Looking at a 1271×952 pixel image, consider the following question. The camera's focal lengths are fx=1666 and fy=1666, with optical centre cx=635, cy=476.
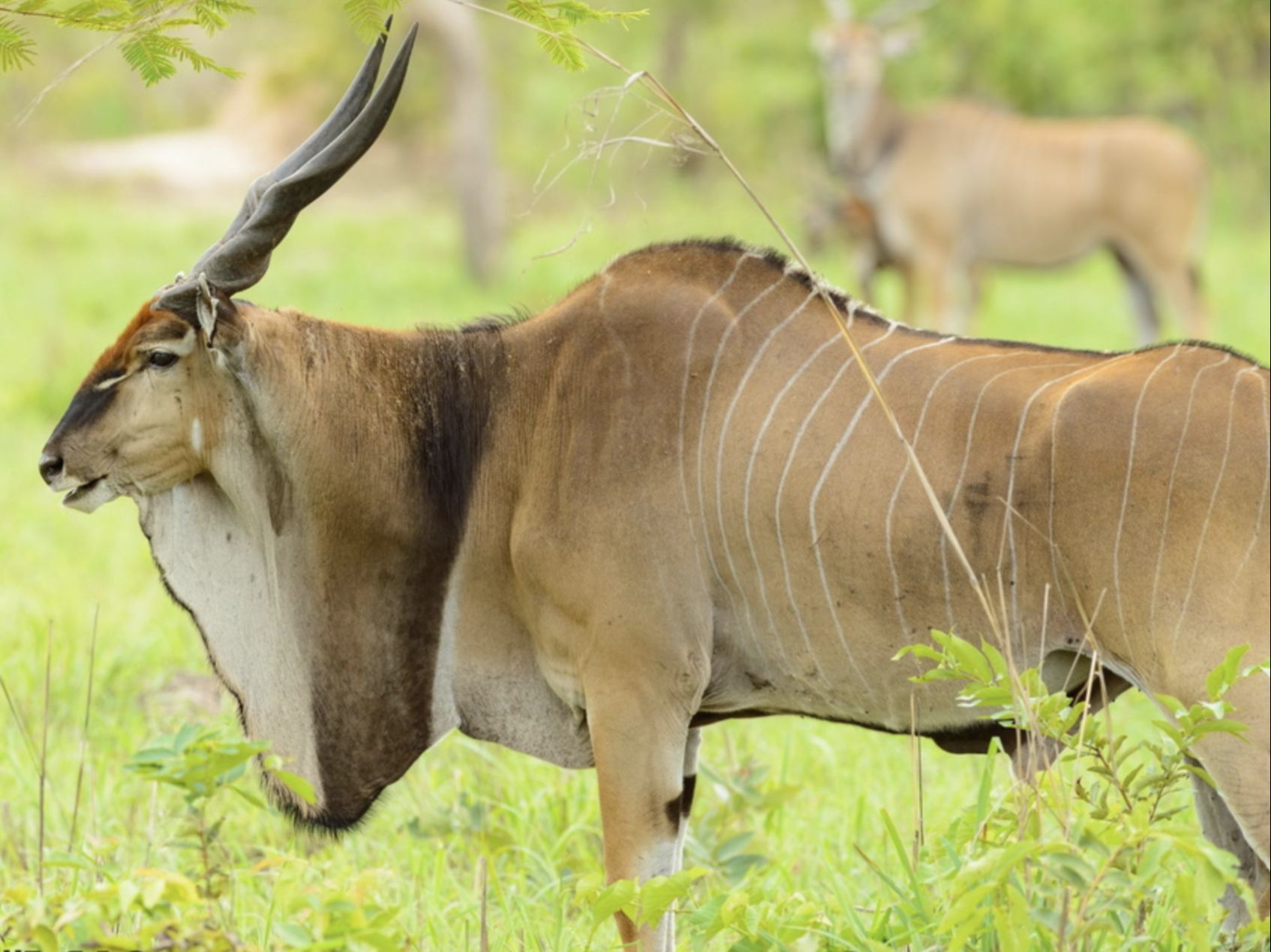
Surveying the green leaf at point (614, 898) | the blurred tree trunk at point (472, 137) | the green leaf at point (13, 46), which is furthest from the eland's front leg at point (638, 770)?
the blurred tree trunk at point (472, 137)

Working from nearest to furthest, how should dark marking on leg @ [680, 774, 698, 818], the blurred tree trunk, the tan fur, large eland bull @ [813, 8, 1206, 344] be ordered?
1. the tan fur
2. dark marking on leg @ [680, 774, 698, 818]
3. large eland bull @ [813, 8, 1206, 344]
4. the blurred tree trunk

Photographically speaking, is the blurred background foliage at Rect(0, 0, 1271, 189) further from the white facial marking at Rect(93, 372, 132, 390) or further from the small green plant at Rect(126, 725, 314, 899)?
the small green plant at Rect(126, 725, 314, 899)

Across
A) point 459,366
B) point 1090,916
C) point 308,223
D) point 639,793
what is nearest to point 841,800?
point 639,793

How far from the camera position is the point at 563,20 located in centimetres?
274

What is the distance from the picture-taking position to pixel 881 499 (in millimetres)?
2770

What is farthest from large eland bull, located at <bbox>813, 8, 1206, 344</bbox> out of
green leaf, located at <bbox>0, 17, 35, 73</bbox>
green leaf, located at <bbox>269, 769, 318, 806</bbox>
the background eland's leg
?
green leaf, located at <bbox>269, 769, 318, 806</bbox>

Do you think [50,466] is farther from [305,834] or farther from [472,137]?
[472,137]

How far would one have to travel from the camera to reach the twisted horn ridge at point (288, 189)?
288cm

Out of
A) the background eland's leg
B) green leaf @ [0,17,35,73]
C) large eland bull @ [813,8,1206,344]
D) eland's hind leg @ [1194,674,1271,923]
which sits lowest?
the background eland's leg

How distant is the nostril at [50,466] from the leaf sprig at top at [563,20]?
1.14 meters

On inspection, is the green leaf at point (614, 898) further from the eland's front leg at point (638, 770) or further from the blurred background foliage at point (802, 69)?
the blurred background foliage at point (802, 69)

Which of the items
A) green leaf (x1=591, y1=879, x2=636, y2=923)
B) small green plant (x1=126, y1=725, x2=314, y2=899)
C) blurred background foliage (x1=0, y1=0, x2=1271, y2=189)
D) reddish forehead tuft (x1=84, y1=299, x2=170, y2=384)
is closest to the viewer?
small green plant (x1=126, y1=725, x2=314, y2=899)

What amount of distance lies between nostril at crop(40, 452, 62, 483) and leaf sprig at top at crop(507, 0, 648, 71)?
3.75 ft

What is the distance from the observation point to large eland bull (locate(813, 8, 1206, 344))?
1061cm
